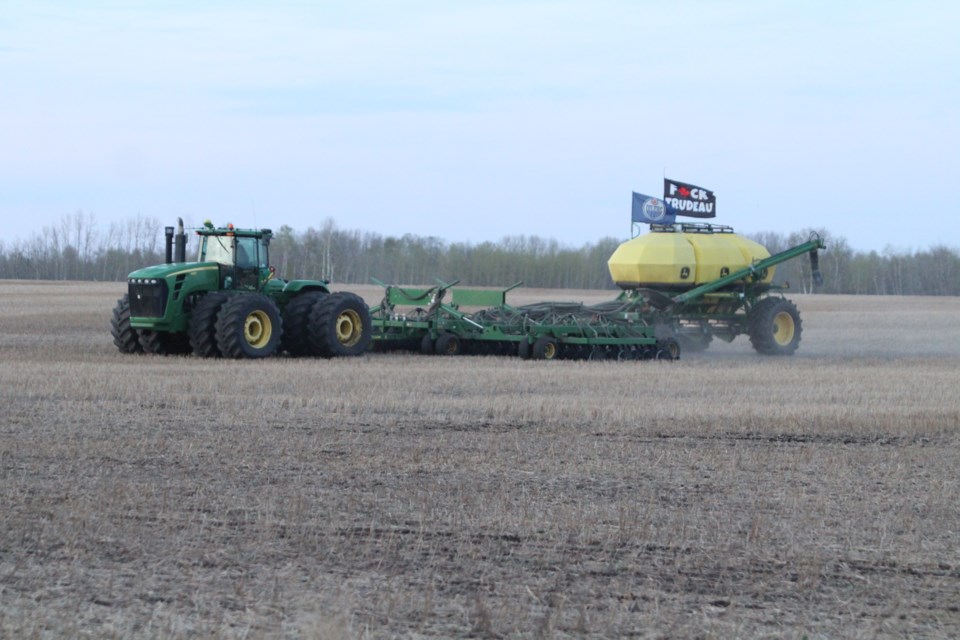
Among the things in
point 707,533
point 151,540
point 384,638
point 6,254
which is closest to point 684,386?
point 707,533

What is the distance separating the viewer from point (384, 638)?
16.5 feet

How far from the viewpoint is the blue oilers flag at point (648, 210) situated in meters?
24.1

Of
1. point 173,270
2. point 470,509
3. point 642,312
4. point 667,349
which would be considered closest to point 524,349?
point 667,349

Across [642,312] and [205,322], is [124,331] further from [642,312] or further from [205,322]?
[642,312]

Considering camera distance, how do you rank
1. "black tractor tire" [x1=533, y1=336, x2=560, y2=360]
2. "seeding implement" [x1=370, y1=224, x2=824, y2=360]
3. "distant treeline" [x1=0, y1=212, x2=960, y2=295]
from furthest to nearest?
"distant treeline" [x1=0, y1=212, x2=960, y2=295] → "seeding implement" [x1=370, y1=224, x2=824, y2=360] → "black tractor tire" [x1=533, y1=336, x2=560, y2=360]

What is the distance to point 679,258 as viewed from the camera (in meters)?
22.9

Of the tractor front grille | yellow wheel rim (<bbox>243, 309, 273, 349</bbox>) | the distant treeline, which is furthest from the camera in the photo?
the distant treeline

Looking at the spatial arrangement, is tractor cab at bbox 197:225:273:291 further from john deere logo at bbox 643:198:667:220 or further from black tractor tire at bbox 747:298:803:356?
black tractor tire at bbox 747:298:803:356

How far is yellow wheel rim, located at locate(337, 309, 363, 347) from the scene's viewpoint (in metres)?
19.9

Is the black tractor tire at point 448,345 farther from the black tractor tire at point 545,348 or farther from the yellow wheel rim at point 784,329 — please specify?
the yellow wheel rim at point 784,329

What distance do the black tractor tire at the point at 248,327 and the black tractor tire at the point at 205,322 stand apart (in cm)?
16

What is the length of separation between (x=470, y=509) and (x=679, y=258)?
52.2ft

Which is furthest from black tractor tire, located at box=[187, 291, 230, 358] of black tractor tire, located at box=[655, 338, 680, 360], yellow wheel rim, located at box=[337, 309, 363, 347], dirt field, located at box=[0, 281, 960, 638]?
black tractor tire, located at box=[655, 338, 680, 360]

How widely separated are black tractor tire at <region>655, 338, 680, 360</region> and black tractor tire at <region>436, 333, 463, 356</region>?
339 cm
